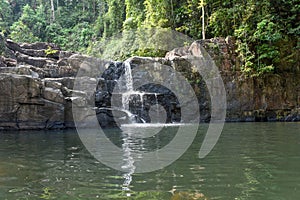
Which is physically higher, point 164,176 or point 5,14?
point 5,14

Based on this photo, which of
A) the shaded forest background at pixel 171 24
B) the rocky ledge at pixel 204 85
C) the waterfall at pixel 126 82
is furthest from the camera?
the waterfall at pixel 126 82

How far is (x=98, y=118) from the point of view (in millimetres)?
14992

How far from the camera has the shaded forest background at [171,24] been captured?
1862cm

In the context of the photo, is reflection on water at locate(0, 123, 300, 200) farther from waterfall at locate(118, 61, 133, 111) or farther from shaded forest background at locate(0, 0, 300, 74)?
shaded forest background at locate(0, 0, 300, 74)

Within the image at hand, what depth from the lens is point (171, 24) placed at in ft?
85.2

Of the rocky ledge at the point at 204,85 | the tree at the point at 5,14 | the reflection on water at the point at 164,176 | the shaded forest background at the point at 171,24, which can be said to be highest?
the tree at the point at 5,14

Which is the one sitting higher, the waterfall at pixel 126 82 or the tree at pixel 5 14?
the tree at pixel 5 14

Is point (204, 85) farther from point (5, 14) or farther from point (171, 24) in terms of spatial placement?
point (5, 14)

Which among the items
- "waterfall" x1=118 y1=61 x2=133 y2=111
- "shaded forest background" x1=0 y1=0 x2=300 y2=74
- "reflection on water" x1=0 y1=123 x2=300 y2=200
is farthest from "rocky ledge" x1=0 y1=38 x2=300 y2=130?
"reflection on water" x1=0 y1=123 x2=300 y2=200

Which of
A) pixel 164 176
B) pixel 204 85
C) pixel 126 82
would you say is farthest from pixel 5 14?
pixel 164 176

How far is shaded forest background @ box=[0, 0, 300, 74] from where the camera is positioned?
1862 centimetres

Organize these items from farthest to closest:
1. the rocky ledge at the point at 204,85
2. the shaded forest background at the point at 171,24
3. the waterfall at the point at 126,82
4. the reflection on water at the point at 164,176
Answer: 1. the waterfall at the point at 126,82
2. the shaded forest background at the point at 171,24
3. the rocky ledge at the point at 204,85
4. the reflection on water at the point at 164,176

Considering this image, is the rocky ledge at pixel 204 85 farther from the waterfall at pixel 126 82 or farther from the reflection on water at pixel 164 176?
the reflection on water at pixel 164 176

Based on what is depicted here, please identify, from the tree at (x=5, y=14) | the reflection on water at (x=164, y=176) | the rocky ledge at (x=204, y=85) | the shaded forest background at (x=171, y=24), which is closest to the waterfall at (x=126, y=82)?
the rocky ledge at (x=204, y=85)
